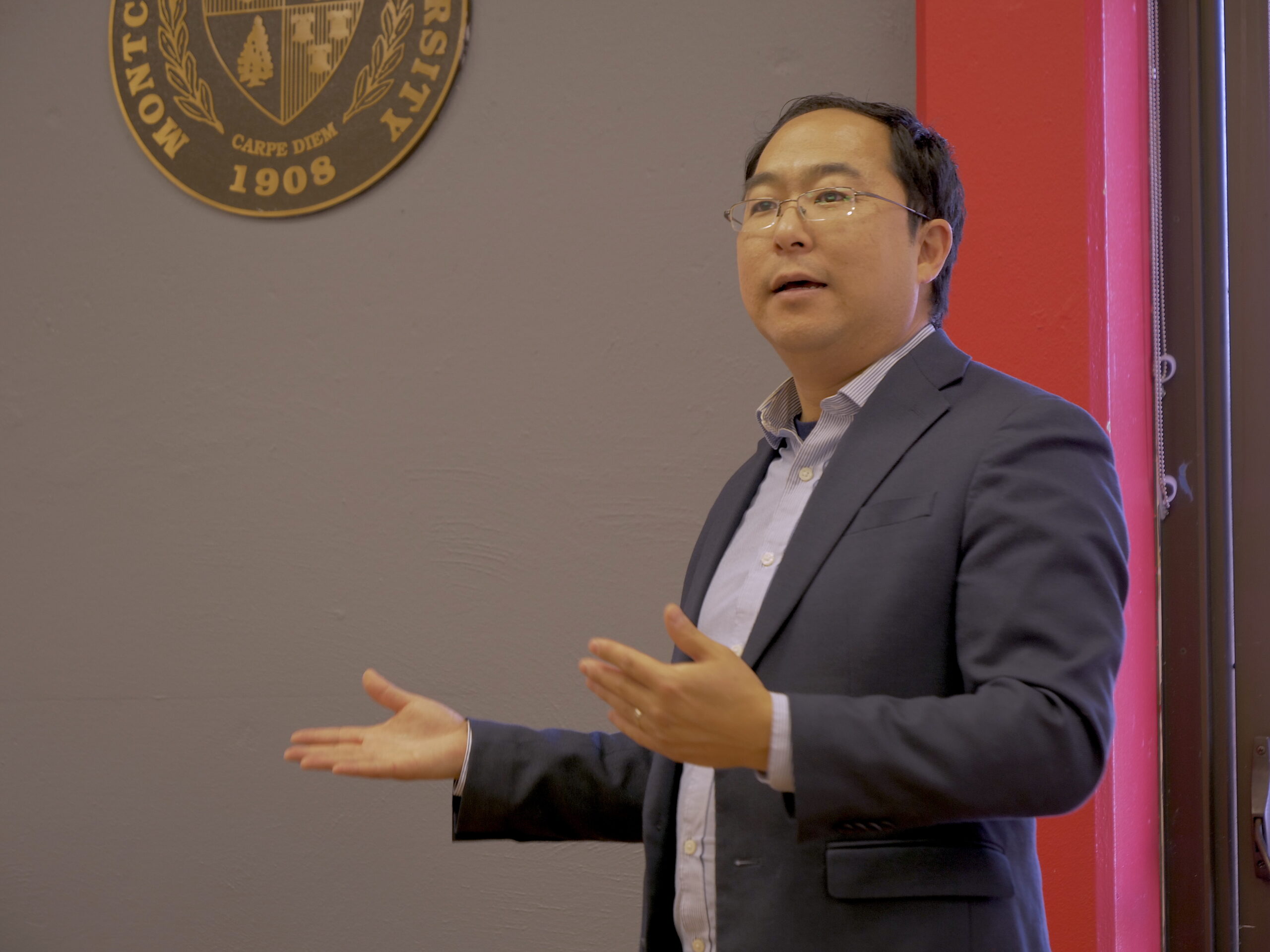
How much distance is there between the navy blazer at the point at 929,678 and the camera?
2.88 ft

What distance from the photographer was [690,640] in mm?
876

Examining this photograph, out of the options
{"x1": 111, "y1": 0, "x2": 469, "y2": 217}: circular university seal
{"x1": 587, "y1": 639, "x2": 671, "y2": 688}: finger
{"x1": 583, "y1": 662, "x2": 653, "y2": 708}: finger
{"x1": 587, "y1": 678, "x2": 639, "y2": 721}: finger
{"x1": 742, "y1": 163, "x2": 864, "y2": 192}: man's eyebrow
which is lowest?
{"x1": 587, "y1": 678, "x2": 639, "y2": 721}: finger

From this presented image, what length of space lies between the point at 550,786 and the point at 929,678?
48 centimetres

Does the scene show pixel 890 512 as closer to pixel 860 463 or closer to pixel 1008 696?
pixel 860 463

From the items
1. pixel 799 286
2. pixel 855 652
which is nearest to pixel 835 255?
pixel 799 286

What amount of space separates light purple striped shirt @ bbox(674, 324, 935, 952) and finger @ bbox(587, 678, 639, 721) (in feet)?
0.70

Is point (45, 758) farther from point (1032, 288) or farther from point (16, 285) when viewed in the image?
point (1032, 288)

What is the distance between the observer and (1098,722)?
0.90 metres

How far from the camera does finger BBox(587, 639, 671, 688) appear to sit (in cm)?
85

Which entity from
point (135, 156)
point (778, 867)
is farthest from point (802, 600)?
point (135, 156)

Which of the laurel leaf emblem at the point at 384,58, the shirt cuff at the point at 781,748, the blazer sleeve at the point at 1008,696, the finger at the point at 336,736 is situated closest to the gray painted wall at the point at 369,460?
the laurel leaf emblem at the point at 384,58

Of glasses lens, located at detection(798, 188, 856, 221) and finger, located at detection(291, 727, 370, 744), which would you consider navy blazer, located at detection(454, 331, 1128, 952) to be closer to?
glasses lens, located at detection(798, 188, 856, 221)

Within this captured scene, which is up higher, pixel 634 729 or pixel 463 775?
pixel 634 729

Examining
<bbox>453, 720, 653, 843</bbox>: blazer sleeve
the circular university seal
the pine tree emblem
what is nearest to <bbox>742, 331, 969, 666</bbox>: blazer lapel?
<bbox>453, 720, 653, 843</bbox>: blazer sleeve
